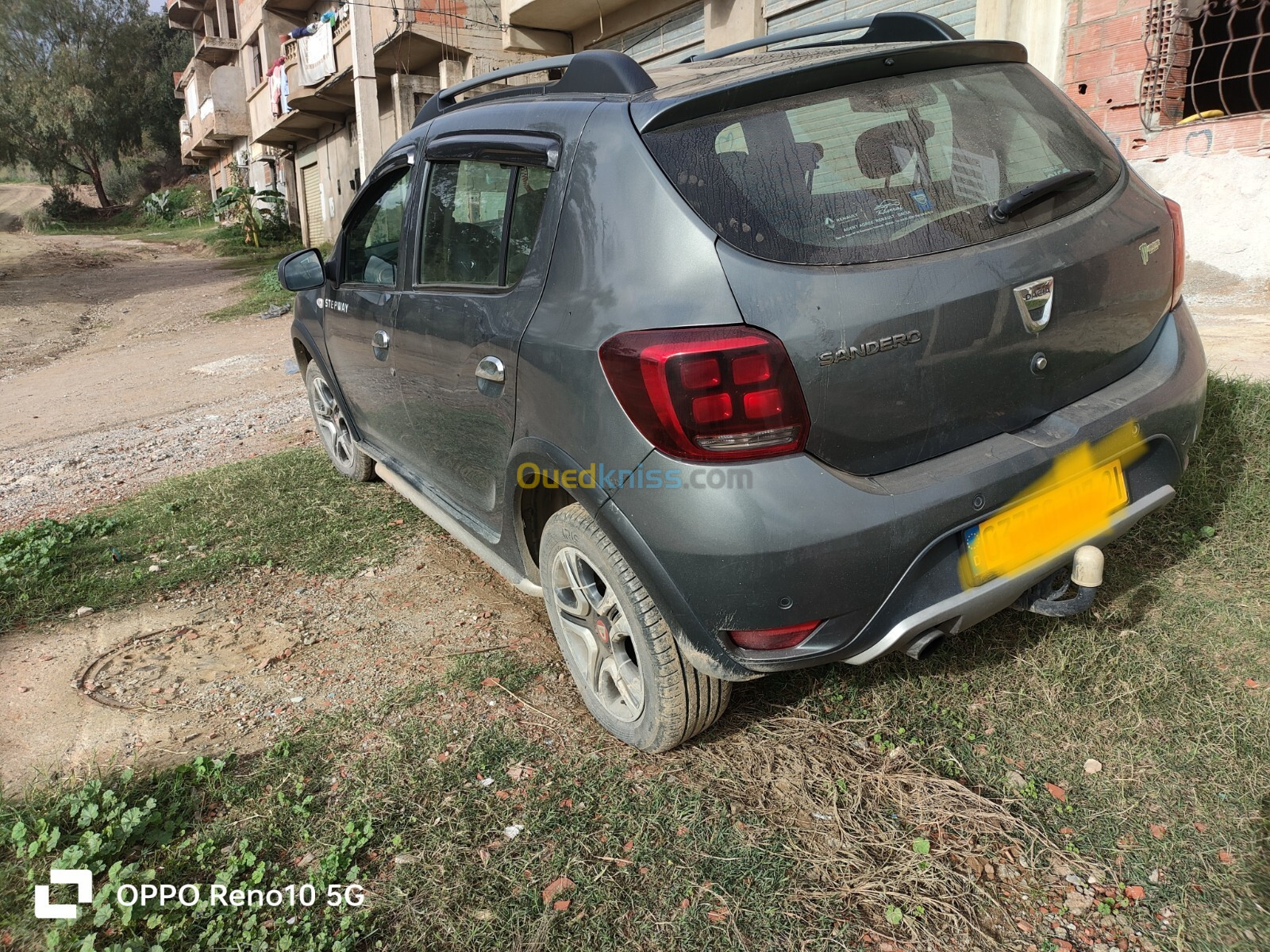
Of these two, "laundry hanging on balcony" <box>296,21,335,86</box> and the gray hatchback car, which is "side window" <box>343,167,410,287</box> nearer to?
the gray hatchback car

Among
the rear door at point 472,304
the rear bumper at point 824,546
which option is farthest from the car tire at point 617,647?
the rear door at point 472,304

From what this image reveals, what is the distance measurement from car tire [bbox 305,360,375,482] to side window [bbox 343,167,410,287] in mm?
860

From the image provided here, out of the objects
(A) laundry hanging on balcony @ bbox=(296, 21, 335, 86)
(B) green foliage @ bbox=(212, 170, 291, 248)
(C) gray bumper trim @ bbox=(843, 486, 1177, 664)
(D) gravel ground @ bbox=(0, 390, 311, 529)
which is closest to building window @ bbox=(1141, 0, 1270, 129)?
(C) gray bumper trim @ bbox=(843, 486, 1177, 664)

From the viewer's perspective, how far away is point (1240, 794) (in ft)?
7.41

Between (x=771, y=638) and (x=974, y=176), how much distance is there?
50.7 inches

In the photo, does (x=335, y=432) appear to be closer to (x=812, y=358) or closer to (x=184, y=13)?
(x=812, y=358)

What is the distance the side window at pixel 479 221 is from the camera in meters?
2.64

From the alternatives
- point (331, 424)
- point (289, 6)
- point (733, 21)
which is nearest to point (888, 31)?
point (331, 424)

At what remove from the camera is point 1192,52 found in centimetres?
623

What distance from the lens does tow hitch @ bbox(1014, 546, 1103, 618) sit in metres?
2.31

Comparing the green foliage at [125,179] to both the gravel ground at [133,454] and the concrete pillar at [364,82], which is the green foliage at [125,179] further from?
the gravel ground at [133,454]

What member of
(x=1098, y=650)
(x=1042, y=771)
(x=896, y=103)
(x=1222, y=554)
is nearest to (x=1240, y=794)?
(x=1042, y=771)

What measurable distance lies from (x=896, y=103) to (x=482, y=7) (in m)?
16.4

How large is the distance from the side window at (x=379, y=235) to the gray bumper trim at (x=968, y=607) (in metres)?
A: 2.37
